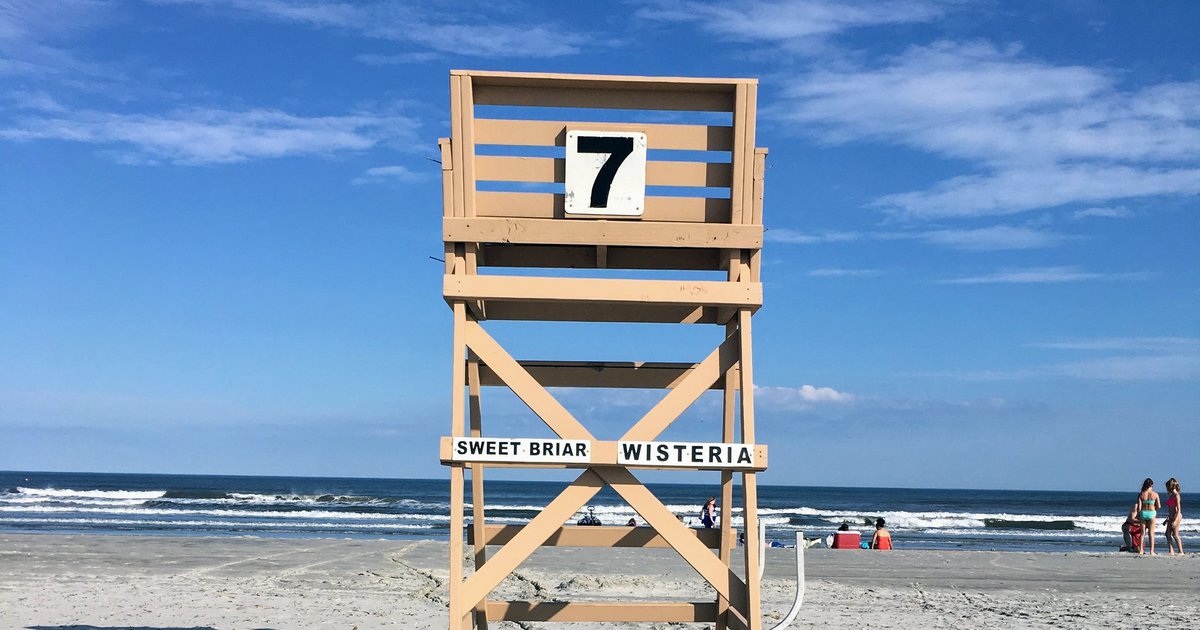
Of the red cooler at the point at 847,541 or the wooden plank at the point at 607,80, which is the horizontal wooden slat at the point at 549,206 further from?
the red cooler at the point at 847,541

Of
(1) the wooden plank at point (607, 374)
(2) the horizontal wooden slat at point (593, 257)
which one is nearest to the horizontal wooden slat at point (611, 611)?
(1) the wooden plank at point (607, 374)

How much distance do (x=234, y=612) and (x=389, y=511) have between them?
42783 mm

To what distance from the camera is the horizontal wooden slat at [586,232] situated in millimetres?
5406

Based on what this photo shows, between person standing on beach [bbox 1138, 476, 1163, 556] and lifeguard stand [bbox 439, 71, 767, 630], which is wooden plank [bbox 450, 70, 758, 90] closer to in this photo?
lifeguard stand [bbox 439, 71, 767, 630]

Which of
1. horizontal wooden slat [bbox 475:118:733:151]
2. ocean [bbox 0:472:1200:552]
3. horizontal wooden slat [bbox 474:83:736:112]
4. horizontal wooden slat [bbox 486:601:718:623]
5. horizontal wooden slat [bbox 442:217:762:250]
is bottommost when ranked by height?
ocean [bbox 0:472:1200:552]

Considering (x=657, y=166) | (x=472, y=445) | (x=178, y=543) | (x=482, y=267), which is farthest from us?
(x=178, y=543)

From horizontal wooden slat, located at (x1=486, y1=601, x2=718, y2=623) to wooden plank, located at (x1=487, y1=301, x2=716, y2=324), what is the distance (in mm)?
1545

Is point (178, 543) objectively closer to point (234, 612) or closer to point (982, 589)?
point (234, 612)

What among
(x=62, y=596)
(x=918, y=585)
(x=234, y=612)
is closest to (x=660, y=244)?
(x=234, y=612)

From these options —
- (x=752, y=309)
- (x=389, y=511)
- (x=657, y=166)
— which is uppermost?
(x=657, y=166)

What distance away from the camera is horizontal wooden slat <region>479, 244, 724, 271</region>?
6.13m

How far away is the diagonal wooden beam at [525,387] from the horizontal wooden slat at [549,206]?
562 mm

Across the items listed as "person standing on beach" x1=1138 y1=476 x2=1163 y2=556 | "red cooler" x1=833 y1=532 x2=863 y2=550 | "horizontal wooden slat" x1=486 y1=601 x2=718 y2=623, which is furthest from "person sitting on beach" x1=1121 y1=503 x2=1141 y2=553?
"horizontal wooden slat" x1=486 y1=601 x2=718 y2=623

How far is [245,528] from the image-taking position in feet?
113
